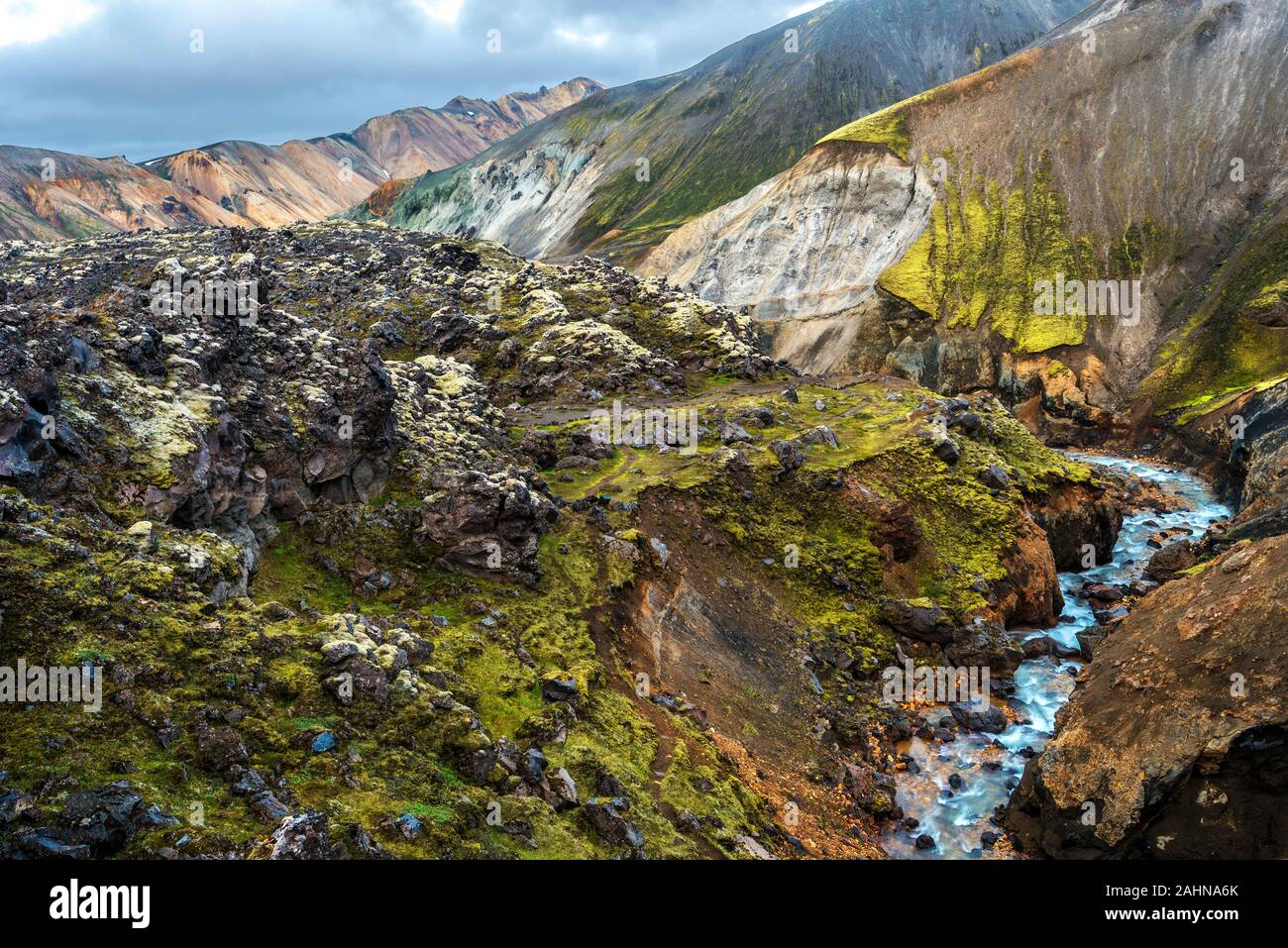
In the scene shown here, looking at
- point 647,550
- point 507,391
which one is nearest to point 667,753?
point 647,550

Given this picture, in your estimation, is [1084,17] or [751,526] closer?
[751,526]

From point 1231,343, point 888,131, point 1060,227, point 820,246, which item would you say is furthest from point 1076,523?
point 888,131

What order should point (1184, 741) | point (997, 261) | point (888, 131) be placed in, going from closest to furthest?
point (1184, 741) → point (997, 261) → point (888, 131)

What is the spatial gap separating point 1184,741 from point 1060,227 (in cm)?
9583

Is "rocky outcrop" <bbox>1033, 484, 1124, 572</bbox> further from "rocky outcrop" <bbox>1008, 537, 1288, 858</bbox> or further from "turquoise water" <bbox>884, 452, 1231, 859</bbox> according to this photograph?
"rocky outcrop" <bbox>1008, 537, 1288, 858</bbox>

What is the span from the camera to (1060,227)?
9931cm

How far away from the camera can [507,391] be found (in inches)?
2101

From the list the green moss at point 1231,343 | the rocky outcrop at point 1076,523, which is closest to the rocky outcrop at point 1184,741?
the rocky outcrop at point 1076,523

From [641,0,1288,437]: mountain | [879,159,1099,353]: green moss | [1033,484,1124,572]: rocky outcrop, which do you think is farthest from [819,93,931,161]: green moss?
[1033,484,1124,572]: rocky outcrop

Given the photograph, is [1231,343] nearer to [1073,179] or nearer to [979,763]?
[1073,179]

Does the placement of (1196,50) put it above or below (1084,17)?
below

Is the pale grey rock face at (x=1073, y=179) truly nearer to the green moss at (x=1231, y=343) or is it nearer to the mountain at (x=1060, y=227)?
the mountain at (x=1060, y=227)
